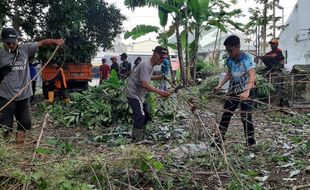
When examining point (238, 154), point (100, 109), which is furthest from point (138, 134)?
point (100, 109)

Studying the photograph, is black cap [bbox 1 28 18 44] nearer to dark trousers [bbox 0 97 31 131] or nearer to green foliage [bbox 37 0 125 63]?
dark trousers [bbox 0 97 31 131]

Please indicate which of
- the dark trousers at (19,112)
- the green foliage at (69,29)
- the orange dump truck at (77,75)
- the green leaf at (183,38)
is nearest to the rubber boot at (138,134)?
the dark trousers at (19,112)

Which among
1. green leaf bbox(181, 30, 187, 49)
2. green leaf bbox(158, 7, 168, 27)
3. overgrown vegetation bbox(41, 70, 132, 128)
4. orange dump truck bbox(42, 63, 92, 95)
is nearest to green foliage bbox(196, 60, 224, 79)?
orange dump truck bbox(42, 63, 92, 95)

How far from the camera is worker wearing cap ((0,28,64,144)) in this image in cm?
443

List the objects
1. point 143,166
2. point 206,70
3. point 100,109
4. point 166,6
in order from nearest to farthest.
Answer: point 143,166
point 100,109
point 166,6
point 206,70

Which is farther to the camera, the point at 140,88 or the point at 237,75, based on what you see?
the point at 140,88

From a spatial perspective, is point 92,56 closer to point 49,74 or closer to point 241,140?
point 49,74

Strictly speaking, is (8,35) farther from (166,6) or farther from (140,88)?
(166,6)

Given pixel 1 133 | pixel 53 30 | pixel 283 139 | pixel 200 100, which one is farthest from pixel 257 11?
pixel 1 133

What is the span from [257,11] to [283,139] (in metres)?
12.4

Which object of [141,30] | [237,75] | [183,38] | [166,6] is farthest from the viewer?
[183,38]

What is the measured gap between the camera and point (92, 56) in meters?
13.9

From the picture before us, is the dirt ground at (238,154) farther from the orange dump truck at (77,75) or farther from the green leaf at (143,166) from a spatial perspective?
the orange dump truck at (77,75)

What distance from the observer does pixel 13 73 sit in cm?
454
